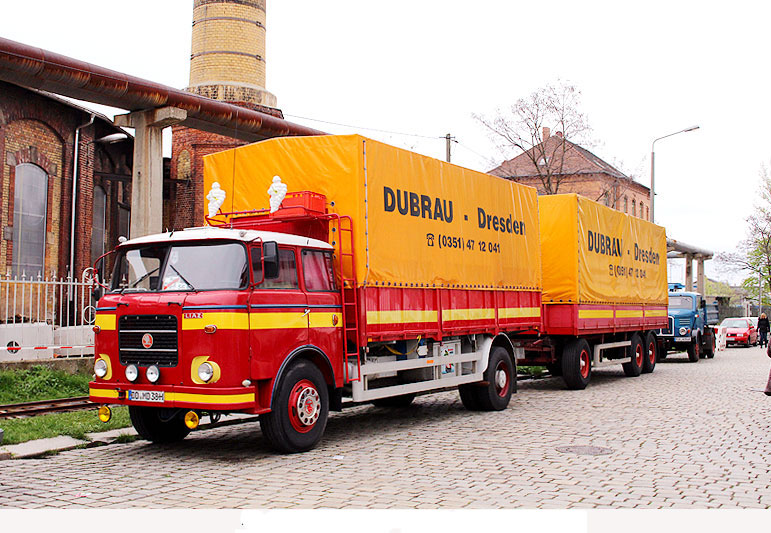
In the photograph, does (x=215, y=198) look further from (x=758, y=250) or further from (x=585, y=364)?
(x=758, y=250)

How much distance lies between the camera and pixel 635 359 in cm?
1961

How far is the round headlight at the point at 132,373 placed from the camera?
8.37 m

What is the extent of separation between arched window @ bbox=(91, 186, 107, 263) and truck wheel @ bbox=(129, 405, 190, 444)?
705 inches

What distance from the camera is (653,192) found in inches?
1255

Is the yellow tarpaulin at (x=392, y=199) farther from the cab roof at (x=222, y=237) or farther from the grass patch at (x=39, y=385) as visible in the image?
the grass patch at (x=39, y=385)

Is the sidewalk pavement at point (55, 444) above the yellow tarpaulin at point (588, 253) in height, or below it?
below

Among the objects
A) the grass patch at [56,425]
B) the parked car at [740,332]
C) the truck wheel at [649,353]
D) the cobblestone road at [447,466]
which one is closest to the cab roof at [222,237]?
the cobblestone road at [447,466]

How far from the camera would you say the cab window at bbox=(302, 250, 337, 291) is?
9148 millimetres

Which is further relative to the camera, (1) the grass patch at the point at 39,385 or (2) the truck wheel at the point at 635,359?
(2) the truck wheel at the point at 635,359

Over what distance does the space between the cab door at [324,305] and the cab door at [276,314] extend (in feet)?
0.47

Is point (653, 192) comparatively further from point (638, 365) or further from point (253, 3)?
point (253, 3)

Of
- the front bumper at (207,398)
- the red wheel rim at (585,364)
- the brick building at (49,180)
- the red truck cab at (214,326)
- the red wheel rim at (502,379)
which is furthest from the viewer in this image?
the brick building at (49,180)

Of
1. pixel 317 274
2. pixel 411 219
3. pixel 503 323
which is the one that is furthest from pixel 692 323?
pixel 317 274

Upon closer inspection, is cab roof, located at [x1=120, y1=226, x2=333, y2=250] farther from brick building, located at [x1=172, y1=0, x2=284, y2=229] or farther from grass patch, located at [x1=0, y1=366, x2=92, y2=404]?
brick building, located at [x1=172, y1=0, x2=284, y2=229]
